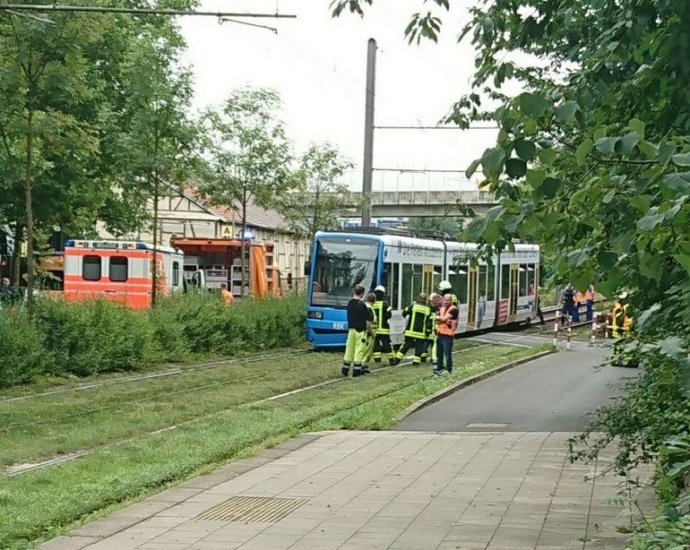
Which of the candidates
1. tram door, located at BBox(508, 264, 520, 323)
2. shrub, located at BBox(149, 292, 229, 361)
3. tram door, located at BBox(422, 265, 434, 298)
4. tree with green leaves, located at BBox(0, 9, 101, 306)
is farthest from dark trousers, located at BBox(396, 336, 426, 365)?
tram door, located at BBox(508, 264, 520, 323)

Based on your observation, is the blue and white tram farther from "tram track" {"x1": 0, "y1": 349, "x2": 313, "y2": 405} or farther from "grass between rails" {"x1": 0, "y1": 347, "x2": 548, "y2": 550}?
"grass between rails" {"x1": 0, "y1": 347, "x2": 548, "y2": 550}

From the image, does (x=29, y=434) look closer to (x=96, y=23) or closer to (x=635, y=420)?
(x=635, y=420)

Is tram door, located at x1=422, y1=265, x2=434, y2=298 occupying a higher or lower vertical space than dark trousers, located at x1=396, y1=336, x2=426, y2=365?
higher

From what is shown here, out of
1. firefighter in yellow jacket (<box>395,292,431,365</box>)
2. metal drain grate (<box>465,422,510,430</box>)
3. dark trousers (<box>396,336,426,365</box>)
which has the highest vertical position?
firefighter in yellow jacket (<box>395,292,431,365</box>)

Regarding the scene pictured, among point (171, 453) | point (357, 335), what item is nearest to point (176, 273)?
point (357, 335)

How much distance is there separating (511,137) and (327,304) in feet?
82.4

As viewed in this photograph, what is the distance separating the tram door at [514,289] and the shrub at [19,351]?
23.9 metres

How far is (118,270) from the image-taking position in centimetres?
3628

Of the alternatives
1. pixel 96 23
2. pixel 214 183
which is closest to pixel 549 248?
pixel 96 23

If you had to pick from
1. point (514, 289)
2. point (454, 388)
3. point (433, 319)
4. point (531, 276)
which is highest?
point (531, 276)

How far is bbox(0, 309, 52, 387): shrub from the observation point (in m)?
19.1

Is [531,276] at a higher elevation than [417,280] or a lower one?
higher

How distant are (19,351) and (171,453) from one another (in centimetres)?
829

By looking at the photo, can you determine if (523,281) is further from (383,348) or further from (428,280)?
(383,348)
